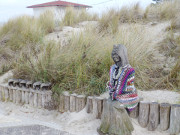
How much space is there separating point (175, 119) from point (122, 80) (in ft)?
3.14

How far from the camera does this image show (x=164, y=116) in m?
2.94

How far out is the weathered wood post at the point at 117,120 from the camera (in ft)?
9.04

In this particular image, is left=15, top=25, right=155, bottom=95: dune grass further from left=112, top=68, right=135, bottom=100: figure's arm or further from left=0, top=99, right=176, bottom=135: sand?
left=112, top=68, right=135, bottom=100: figure's arm

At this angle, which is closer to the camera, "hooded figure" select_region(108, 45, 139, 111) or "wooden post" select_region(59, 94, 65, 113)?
"hooded figure" select_region(108, 45, 139, 111)

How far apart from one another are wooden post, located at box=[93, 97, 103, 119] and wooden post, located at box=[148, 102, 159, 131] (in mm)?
793

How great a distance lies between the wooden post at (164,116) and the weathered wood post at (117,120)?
0.48 m

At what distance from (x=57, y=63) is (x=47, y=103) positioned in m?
0.83

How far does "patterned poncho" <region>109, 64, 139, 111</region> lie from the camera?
274 centimetres

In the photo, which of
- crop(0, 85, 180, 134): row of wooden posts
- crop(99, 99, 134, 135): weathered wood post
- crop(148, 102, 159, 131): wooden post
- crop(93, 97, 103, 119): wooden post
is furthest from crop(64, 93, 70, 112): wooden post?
crop(148, 102, 159, 131): wooden post

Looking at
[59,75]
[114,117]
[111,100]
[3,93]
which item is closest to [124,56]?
[111,100]

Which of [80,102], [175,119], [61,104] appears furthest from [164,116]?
[61,104]

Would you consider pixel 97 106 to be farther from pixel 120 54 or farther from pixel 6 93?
pixel 6 93

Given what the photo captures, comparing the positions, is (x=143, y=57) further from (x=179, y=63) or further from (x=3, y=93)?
(x=3, y=93)

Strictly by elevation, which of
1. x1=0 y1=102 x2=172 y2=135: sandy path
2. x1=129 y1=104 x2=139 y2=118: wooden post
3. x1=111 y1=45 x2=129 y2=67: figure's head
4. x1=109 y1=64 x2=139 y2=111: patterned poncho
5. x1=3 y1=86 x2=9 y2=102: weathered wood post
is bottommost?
x1=0 y1=102 x2=172 y2=135: sandy path
